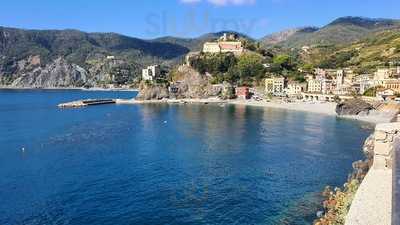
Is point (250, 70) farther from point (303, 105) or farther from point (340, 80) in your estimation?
point (303, 105)

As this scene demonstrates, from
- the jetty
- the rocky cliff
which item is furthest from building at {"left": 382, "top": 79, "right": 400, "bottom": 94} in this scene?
the jetty

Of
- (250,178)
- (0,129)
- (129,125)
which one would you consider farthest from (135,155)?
(0,129)

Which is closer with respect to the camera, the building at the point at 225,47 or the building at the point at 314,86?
the building at the point at 314,86

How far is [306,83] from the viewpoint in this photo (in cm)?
13050

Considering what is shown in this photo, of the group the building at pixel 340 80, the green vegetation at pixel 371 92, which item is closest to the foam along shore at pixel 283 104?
the green vegetation at pixel 371 92

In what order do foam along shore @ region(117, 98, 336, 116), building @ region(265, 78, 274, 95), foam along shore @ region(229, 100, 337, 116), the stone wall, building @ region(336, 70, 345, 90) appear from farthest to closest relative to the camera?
building @ region(265, 78, 274, 95) → building @ region(336, 70, 345, 90) → foam along shore @ region(117, 98, 336, 116) → foam along shore @ region(229, 100, 337, 116) → the stone wall

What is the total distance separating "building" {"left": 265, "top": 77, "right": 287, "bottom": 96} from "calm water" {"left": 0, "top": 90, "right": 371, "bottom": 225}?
55.4m

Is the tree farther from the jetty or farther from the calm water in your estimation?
the calm water

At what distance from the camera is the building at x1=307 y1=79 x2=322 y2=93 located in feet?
401

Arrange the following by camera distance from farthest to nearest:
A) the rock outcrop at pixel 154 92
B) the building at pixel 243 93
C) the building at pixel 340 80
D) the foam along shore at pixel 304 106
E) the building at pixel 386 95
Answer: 1. the rock outcrop at pixel 154 92
2. the building at pixel 243 93
3. the building at pixel 340 80
4. the building at pixel 386 95
5. the foam along shore at pixel 304 106

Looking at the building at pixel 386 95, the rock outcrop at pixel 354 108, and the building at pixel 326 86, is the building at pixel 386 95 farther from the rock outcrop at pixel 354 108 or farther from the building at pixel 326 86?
the building at pixel 326 86

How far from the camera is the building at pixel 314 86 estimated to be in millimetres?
122244

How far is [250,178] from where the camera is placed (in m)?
37.6

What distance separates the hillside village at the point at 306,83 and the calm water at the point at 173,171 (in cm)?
3630
